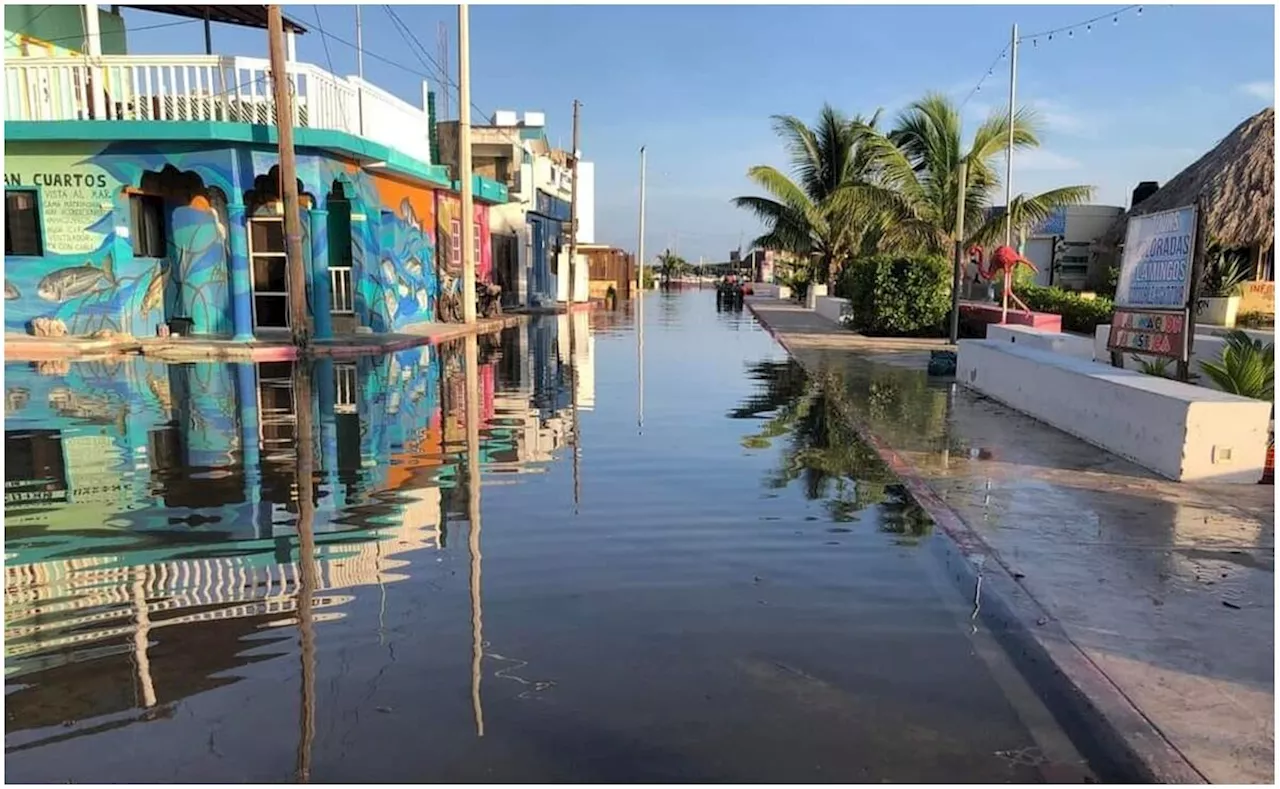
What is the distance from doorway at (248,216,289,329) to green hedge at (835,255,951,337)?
588 inches

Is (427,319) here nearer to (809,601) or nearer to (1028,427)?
(1028,427)

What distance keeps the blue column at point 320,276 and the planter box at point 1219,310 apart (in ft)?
71.4

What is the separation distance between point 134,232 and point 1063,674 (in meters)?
20.3

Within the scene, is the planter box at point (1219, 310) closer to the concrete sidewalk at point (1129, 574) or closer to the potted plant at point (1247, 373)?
the potted plant at point (1247, 373)

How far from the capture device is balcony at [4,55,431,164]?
1814 centimetres

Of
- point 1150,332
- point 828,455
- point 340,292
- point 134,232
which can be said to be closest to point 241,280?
point 134,232

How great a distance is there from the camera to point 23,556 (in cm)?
602

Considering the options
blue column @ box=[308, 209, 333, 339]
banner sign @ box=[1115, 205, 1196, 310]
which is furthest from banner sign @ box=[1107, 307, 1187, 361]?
blue column @ box=[308, 209, 333, 339]

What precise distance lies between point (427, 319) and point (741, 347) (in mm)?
9776

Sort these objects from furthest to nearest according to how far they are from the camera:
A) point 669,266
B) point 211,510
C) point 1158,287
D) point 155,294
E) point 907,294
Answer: point 669,266 → point 907,294 → point 155,294 → point 1158,287 → point 211,510

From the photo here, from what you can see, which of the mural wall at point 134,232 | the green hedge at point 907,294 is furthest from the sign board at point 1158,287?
the mural wall at point 134,232

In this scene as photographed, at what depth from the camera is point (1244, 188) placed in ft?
78.7

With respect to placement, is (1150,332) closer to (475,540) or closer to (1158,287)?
(1158,287)

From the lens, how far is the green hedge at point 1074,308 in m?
23.0
